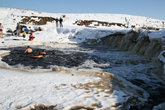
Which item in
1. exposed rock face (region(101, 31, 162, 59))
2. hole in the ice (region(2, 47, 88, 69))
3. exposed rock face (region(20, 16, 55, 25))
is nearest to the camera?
hole in the ice (region(2, 47, 88, 69))

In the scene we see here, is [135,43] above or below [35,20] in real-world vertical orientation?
below

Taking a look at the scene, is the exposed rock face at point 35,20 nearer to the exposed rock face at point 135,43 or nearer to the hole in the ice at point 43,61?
the exposed rock face at point 135,43

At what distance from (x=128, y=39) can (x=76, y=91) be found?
33.6 ft

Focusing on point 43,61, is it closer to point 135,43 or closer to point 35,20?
point 135,43

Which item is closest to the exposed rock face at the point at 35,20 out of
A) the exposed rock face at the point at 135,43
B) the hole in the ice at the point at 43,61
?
the exposed rock face at the point at 135,43

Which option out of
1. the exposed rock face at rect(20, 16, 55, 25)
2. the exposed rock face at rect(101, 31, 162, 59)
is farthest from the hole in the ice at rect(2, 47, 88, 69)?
the exposed rock face at rect(20, 16, 55, 25)

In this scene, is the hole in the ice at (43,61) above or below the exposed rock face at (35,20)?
below

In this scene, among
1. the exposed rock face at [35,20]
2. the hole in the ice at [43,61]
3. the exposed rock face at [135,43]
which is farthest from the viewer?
the exposed rock face at [35,20]

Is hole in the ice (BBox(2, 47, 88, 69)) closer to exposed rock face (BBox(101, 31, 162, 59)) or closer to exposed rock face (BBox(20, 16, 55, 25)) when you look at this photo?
exposed rock face (BBox(101, 31, 162, 59))

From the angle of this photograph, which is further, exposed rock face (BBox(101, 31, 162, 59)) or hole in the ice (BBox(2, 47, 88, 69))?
exposed rock face (BBox(101, 31, 162, 59))

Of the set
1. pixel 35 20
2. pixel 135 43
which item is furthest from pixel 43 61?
pixel 35 20

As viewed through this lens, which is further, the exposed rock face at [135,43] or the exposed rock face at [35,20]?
the exposed rock face at [35,20]

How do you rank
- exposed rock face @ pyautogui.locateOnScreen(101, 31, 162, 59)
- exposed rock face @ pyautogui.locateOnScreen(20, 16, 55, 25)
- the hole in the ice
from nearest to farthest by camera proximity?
the hole in the ice < exposed rock face @ pyautogui.locateOnScreen(101, 31, 162, 59) < exposed rock face @ pyautogui.locateOnScreen(20, 16, 55, 25)

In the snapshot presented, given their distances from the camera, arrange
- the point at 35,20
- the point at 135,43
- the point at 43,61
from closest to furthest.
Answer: the point at 43,61
the point at 135,43
the point at 35,20
